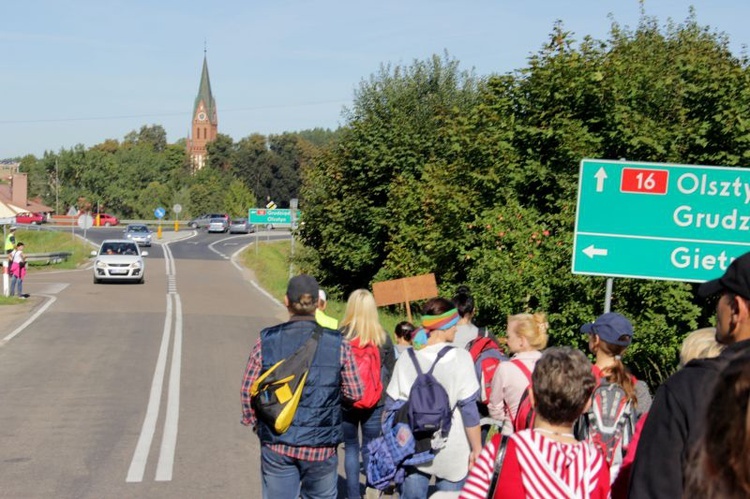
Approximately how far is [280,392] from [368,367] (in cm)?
182

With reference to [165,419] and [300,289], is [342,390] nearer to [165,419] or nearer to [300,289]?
[300,289]

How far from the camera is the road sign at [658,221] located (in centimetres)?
883

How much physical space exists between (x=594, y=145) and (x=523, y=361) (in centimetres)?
1051

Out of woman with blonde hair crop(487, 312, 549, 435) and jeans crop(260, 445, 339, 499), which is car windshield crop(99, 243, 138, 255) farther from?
jeans crop(260, 445, 339, 499)

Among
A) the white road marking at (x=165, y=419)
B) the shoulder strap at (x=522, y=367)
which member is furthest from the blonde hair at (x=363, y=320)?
the white road marking at (x=165, y=419)

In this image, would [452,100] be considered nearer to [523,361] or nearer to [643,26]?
[643,26]

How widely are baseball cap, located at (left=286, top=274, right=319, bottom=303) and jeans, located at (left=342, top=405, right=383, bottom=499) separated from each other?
1.88 metres

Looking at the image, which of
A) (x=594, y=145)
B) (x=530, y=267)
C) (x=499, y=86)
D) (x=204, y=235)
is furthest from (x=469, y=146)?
(x=204, y=235)

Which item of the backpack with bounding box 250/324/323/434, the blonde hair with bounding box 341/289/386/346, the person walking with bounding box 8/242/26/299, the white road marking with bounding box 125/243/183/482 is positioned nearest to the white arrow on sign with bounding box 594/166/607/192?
the blonde hair with bounding box 341/289/386/346

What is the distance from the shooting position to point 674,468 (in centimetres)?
298

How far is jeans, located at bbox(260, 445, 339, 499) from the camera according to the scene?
18.6ft

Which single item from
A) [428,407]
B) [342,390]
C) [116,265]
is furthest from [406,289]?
[116,265]

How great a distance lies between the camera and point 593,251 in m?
9.10

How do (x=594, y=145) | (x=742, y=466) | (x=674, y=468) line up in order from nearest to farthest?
1. (x=742, y=466)
2. (x=674, y=468)
3. (x=594, y=145)
